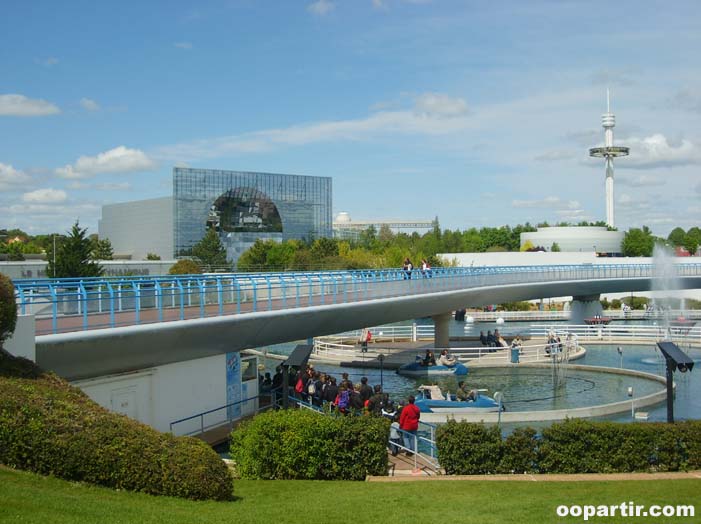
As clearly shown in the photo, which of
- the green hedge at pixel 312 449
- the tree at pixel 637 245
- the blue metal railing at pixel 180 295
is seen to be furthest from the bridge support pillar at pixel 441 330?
the tree at pixel 637 245

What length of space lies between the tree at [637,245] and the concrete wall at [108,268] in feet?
289

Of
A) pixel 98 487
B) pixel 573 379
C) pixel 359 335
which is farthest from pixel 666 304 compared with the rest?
pixel 98 487

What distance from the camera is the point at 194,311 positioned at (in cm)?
2367

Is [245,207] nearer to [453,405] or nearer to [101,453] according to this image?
[453,405]

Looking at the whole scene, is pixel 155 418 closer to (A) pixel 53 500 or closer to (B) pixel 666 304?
(A) pixel 53 500

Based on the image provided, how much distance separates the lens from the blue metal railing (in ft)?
63.7

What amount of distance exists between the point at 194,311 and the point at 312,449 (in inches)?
366

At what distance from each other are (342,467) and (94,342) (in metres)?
7.57

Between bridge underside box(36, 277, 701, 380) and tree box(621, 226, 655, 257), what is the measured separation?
365ft

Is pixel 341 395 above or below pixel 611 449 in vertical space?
above

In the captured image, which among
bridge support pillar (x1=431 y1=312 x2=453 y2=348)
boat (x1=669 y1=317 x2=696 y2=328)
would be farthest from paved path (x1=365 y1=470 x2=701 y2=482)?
boat (x1=669 y1=317 x2=696 y2=328)

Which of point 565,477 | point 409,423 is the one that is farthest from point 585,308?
point 565,477

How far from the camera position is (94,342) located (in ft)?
63.9

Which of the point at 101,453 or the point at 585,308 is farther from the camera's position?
the point at 585,308
